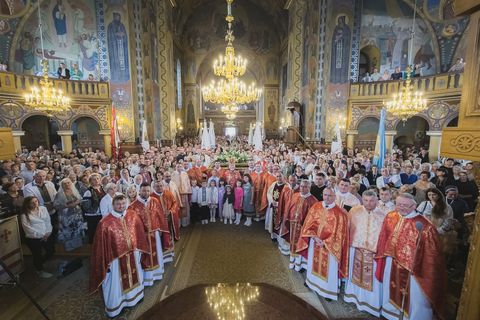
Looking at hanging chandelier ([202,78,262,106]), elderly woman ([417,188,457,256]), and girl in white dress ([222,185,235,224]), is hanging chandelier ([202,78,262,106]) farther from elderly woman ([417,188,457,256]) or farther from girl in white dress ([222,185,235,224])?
elderly woman ([417,188,457,256])

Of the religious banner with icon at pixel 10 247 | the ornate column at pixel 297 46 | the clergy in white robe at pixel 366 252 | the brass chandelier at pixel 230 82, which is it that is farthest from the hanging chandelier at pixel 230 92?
the ornate column at pixel 297 46

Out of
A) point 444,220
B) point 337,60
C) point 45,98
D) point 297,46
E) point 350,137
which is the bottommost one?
point 444,220

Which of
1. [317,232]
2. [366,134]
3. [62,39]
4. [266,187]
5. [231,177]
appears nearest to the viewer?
[317,232]

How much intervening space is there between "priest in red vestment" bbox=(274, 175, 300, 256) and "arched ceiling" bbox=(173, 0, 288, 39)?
74.3 feet

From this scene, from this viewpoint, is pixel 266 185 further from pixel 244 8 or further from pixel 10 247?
pixel 244 8

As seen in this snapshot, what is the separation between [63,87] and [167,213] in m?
14.1

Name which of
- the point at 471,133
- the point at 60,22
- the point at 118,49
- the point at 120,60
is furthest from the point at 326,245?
the point at 60,22

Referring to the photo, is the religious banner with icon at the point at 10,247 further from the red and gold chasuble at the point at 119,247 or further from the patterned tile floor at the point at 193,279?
the red and gold chasuble at the point at 119,247

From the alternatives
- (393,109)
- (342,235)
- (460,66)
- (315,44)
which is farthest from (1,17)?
(460,66)

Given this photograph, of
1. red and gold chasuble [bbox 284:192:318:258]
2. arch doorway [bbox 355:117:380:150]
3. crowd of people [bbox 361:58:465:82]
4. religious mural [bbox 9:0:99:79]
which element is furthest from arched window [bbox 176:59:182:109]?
red and gold chasuble [bbox 284:192:318:258]

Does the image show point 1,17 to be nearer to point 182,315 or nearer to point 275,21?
point 182,315

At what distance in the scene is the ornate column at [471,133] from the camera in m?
1.89

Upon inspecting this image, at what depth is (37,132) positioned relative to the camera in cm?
1747

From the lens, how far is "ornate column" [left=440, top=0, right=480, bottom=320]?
1.89 meters
